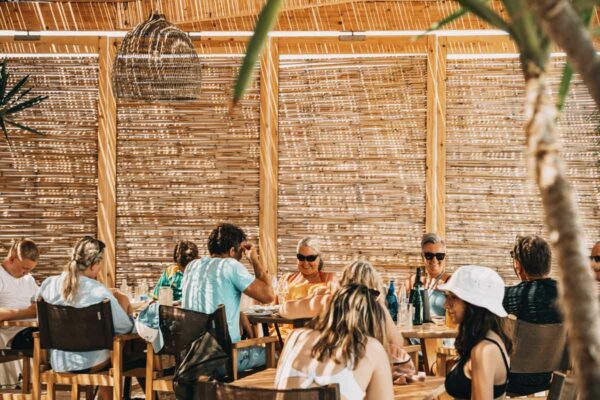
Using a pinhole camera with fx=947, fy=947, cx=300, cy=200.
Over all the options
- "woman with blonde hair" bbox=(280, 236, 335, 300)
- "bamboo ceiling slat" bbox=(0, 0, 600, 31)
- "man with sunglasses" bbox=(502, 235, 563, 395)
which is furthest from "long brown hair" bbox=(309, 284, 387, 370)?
"bamboo ceiling slat" bbox=(0, 0, 600, 31)

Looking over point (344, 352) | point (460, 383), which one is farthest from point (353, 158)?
point (344, 352)

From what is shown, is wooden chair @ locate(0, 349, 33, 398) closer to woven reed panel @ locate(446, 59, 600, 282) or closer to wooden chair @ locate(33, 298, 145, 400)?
wooden chair @ locate(33, 298, 145, 400)

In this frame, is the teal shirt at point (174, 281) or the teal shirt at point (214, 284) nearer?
the teal shirt at point (214, 284)

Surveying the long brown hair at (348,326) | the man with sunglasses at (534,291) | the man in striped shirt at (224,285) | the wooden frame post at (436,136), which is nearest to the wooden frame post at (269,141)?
the wooden frame post at (436,136)

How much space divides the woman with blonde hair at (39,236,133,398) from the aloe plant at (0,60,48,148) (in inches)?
102

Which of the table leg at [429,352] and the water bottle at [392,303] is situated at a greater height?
the water bottle at [392,303]

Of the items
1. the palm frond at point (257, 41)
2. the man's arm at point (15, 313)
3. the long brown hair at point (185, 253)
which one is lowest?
the man's arm at point (15, 313)

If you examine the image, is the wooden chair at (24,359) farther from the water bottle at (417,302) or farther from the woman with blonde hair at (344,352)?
the woman with blonde hair at (344,352)

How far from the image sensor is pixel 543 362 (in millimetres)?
4785

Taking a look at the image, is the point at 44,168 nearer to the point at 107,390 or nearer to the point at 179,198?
the point at 179,198

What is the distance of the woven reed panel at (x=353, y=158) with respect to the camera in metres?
8.79

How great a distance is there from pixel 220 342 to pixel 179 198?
161 inches

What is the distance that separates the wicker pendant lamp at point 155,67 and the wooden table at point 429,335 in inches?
101

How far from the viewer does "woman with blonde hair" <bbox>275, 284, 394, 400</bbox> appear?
10.7 feet
